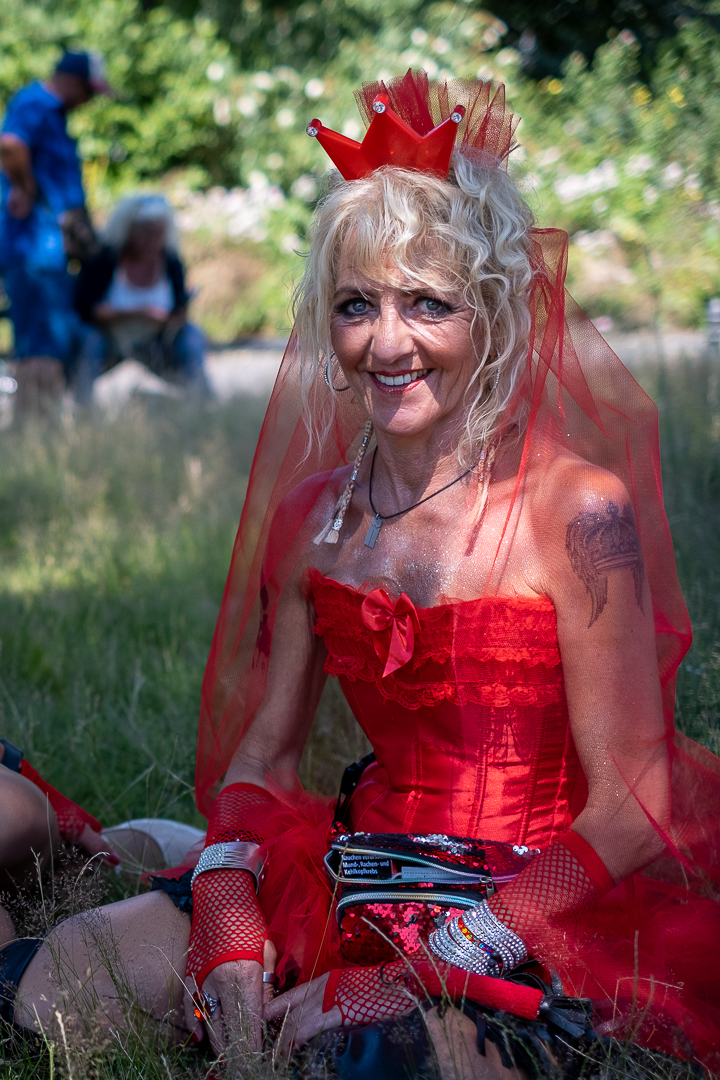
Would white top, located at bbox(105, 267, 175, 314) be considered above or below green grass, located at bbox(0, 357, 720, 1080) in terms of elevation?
above

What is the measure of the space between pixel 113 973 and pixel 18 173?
675 cm

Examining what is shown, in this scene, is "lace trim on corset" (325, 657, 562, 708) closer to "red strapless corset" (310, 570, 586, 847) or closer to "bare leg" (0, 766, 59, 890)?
"red strapless corset" (310, 570, 586, 847)

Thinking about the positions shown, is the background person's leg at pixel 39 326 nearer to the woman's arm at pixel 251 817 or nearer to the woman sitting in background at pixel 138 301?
the woman sitting in background at pixel 138 301

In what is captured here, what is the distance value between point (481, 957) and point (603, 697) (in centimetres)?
48

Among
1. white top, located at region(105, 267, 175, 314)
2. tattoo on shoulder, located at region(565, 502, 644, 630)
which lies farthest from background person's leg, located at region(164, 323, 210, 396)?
tattoo on shoulder, located at region(565, 502, 644, 630)

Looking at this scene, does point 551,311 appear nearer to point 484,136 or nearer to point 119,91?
point 484,136

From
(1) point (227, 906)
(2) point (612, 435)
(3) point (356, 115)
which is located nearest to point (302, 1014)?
(1) point (227, 906)

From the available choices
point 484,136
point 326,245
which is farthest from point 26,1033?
point 484,136

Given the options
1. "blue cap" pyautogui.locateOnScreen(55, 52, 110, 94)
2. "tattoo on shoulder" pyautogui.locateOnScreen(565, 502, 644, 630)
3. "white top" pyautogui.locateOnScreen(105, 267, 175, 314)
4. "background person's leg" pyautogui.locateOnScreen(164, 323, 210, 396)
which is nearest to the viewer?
"tattoo on shoulder" pyautogui.locateOnScreen(565, 502, 644, 630)

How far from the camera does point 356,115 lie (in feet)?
37.6

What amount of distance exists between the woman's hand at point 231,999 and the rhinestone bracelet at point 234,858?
0.57 ft

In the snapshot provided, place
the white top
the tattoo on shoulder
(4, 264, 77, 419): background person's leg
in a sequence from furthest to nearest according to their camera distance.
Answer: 1. the white top
2. (4, 264, 77, 419): background person's leg
3. the tattoo on shoulder

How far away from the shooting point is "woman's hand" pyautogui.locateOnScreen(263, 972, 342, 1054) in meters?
1.71

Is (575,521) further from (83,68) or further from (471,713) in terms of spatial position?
(83,68)
